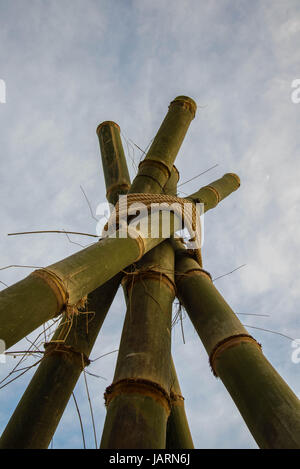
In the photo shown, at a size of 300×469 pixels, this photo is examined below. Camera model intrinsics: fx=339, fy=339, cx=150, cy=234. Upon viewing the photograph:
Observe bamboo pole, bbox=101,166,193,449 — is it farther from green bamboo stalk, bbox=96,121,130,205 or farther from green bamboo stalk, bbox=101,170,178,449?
green bamboo stalk, bbox=96,121,130,205

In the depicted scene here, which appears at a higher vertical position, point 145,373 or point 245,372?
point 145,373

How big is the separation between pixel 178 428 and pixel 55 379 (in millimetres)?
1048

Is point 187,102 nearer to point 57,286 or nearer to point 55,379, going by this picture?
point 57,286

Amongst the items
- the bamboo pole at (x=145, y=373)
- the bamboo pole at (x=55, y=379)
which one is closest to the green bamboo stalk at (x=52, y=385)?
the bamboo pole at (x=55, y=379)

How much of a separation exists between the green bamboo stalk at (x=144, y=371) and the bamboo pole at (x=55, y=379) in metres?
0.30

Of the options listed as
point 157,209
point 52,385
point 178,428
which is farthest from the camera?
point 157,209

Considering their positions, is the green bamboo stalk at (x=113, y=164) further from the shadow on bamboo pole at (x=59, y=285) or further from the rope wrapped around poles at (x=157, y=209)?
the shadow on bamboo pole at (x=59, y=285)

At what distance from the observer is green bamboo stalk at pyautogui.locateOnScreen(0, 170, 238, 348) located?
137cm

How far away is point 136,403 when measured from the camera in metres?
1.60

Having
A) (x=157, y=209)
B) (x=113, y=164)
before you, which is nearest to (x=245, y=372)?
(x=157, y=209)

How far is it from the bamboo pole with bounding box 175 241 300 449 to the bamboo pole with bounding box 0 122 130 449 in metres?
0.66

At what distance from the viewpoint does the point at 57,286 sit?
1606 mm

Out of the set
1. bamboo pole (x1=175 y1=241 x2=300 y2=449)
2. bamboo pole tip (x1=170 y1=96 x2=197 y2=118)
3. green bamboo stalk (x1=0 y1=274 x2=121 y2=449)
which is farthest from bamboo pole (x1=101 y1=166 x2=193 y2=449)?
bamboo pole tip (x1=170 y1=96 x2=197 y2=118)
